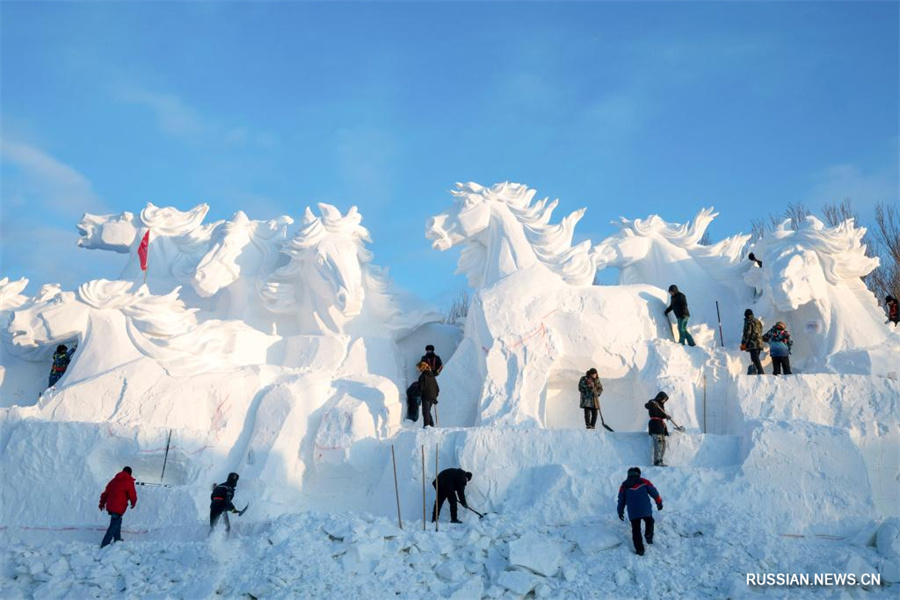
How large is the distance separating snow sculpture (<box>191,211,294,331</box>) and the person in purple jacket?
6.54m

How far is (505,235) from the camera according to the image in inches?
496

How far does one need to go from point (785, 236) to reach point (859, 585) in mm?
5592

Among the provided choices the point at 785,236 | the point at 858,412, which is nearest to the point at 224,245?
the point at 785,236

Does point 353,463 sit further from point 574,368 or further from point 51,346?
point 51,346

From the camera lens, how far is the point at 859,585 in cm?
759

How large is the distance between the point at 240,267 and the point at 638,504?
7198 millimetres

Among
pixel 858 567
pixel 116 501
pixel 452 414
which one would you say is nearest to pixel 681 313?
pixel 452 414

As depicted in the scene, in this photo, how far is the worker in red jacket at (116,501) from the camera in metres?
9.35

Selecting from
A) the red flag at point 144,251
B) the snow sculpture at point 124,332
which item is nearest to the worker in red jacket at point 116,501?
the snow sculpture at point 124,332

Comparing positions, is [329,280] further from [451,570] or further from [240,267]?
[451,570]

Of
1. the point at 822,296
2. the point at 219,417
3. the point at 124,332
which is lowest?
the point at 219,417

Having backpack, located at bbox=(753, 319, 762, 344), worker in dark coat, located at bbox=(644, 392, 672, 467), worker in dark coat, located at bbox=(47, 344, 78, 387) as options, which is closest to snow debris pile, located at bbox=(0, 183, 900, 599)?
worker in dark coat, located at bbox=(644, 392, 672, 467)

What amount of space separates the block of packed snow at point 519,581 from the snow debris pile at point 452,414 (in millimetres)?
19

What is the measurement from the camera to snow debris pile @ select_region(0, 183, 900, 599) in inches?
325
